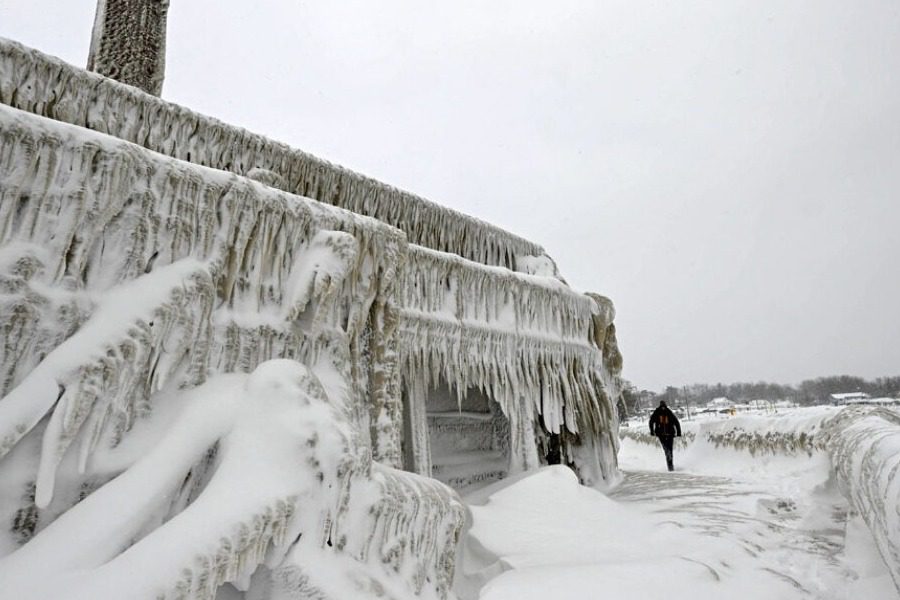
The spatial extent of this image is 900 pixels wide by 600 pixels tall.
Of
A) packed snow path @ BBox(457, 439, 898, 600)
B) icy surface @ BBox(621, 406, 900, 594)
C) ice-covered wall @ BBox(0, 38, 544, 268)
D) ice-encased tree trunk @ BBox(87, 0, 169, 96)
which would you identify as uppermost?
ice-encased tree trunk @ BBox(87, 0, 169, 96)

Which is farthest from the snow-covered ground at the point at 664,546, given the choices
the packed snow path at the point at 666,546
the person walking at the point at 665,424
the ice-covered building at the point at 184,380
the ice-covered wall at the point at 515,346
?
the person walking at the point at 665,424

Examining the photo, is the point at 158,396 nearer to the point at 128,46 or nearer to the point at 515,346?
the point at 515,346

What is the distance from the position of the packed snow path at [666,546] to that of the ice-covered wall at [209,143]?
4.14m

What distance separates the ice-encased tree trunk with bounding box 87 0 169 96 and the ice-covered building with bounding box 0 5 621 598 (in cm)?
495

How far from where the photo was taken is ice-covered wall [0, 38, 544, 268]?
13.6 ft

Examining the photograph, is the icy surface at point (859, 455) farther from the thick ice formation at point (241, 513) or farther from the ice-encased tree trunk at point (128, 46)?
the ice-encased tree trunk at point (128, 46)

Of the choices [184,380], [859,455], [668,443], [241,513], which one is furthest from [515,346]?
[668,443]

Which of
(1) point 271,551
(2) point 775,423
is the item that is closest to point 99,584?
(1) point 271,551

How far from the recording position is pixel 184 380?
8.93 ft

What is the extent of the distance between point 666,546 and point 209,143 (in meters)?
6.30

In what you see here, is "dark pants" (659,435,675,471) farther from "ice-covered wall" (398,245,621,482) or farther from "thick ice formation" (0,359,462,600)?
"thick ice formation" (0,359,462,600)

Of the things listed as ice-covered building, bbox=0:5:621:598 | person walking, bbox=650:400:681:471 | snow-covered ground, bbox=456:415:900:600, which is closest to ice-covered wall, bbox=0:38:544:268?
ice-covered building, bbox=0:5:621:598

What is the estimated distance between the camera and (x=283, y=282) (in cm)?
344

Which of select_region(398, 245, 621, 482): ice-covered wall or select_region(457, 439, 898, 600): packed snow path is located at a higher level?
select_region(398, 245, 621, 482): ice-covered wall
